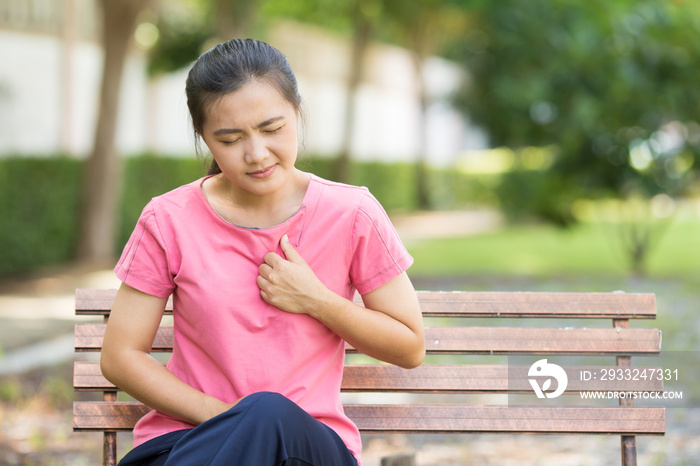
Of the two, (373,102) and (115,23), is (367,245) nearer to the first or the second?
(115,23)

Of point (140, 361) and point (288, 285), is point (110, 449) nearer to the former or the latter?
point (140, 361)

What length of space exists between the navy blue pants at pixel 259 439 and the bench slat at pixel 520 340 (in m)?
0.69

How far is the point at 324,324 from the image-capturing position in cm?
226

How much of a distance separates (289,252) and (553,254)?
12.9 meters

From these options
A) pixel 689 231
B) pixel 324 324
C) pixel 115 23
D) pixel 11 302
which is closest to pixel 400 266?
pixel 324 324

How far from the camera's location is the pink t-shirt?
2.20 meters

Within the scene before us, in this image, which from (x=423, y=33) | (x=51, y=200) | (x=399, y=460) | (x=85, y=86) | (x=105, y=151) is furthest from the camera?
(x=423, y=33)

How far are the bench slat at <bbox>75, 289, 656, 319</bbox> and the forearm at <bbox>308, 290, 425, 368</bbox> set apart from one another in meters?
0.45

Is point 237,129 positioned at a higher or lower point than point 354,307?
higher

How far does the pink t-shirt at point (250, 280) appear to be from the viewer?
220 centimetres

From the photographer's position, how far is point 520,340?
274 cm

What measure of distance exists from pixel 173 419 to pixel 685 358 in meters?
5.29

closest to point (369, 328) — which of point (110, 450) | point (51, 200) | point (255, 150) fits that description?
point (255, 150)

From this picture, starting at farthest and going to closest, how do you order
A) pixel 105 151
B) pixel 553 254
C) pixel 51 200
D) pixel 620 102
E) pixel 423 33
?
1. pixel 423 33
2. pixel 553 254
3. pixel 105 151
4. pixel 51 200
5. pixel 620 102
